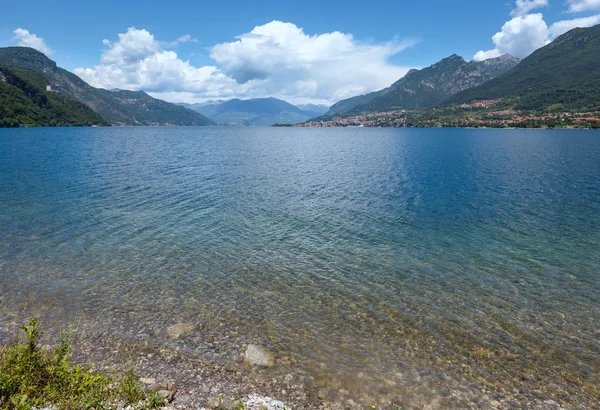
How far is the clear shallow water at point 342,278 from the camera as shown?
15.1 metres

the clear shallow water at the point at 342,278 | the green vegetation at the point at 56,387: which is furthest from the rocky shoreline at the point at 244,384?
the green vegetation at the point at 56,387

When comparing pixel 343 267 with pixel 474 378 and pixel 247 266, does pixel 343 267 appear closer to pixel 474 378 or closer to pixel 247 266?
pixel 247 266

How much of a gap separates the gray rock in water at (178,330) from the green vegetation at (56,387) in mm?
3878

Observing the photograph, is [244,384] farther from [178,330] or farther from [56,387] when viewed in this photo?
[56,387]

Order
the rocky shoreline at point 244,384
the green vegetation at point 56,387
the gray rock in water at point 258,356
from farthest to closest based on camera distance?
the gray rock in water at point 258,356, the rocky shoreline at point 244,384, the green vegetation at point 56,387

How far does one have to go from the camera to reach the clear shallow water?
596 inches

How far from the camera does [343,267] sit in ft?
81.5

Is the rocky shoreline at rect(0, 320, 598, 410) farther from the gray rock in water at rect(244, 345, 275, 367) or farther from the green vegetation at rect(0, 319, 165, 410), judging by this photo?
the green vegetation at rect(0, 319, 165, 410)

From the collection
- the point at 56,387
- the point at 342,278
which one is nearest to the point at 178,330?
the point at 56,387

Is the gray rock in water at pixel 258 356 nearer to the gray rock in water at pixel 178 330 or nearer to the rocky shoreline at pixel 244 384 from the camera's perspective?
the rocky shoreline at pixel 244 384

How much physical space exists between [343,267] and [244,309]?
8.81m

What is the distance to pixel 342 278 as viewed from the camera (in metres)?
23.2

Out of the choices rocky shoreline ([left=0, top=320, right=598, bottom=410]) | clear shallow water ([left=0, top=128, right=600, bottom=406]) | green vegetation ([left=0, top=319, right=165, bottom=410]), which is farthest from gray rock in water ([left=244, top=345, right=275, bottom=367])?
green vegetation ([left=0, top=319, right=165, bottom=410])

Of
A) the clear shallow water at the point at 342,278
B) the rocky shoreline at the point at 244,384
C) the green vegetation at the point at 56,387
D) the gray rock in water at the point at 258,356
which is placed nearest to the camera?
the green vegetation at the point at 56,387
